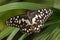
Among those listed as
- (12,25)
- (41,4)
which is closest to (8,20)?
(12,25)

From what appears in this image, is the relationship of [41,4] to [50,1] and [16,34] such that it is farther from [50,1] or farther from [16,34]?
[16,34]

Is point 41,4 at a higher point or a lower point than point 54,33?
higher

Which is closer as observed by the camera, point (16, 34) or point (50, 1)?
point (50, 1)

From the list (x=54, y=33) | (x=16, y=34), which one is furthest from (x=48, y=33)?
(x=16, y=34)

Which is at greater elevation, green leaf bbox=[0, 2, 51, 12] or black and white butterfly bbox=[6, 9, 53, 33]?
green leaf bbox=[0, 2, 51, 12]

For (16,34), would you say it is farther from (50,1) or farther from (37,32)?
(50,1)

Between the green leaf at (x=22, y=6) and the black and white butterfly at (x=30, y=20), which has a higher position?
the green leaf at (x=22, y=6)
